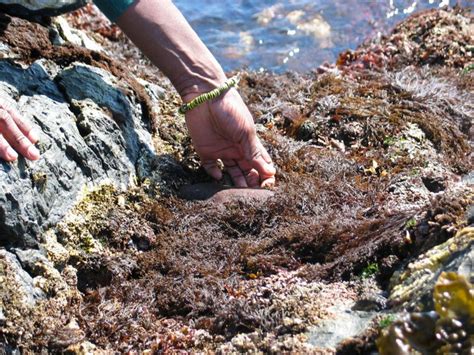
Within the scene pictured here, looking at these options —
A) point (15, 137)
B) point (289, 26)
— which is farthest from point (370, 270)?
point (289, 26)

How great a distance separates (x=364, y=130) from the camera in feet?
15.2

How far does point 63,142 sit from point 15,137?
0.38m

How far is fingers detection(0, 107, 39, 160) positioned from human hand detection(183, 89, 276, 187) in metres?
1.16

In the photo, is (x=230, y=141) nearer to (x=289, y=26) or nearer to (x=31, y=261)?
(x=31, y=261)

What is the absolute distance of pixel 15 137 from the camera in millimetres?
3133

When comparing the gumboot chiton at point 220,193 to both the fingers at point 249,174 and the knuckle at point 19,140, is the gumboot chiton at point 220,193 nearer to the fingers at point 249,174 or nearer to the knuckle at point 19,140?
the fingers at point 249,174

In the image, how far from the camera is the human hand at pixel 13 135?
3066 millimetres

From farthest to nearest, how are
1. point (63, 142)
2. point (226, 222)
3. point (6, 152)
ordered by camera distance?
point (226, 222), point (63, 142), point (6, 152)

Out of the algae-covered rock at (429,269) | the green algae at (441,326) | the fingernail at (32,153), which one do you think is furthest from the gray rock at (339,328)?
the fingernail at (32,153)

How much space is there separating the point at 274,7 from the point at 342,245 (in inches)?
332

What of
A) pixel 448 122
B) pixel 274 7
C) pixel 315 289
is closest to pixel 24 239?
pixel 315 289

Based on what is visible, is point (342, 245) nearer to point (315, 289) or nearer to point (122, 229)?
point (315, 289)

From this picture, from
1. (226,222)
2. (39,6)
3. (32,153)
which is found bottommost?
(226,222)

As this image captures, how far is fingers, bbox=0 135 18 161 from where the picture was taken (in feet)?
9.96
